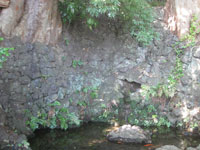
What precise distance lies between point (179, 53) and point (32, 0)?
5.32m

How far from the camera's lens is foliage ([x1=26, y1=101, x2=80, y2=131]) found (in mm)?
6673

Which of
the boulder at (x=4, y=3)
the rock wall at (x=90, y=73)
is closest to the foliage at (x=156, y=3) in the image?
the rock wall at (x=90, y=73)

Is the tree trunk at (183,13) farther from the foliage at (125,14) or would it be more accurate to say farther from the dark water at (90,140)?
the dark water at (90,140)

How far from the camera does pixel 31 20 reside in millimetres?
7082

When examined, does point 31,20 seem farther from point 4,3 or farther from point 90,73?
point 90,73

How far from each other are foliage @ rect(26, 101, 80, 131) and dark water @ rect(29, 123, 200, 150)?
214 millimetres

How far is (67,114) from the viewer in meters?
7.22

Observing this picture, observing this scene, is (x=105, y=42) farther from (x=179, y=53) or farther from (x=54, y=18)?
(x=179, y=53)

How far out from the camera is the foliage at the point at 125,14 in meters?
7.33

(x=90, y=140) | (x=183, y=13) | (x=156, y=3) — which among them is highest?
(x=156, y=3)

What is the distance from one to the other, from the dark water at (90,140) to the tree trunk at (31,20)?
2988 millimetres

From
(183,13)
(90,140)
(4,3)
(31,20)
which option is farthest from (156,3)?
(90,140)

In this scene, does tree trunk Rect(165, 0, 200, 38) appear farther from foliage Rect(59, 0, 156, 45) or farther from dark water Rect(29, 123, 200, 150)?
dark water Rect(29, 123, 200, 150)

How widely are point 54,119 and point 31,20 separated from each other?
3.13 m
